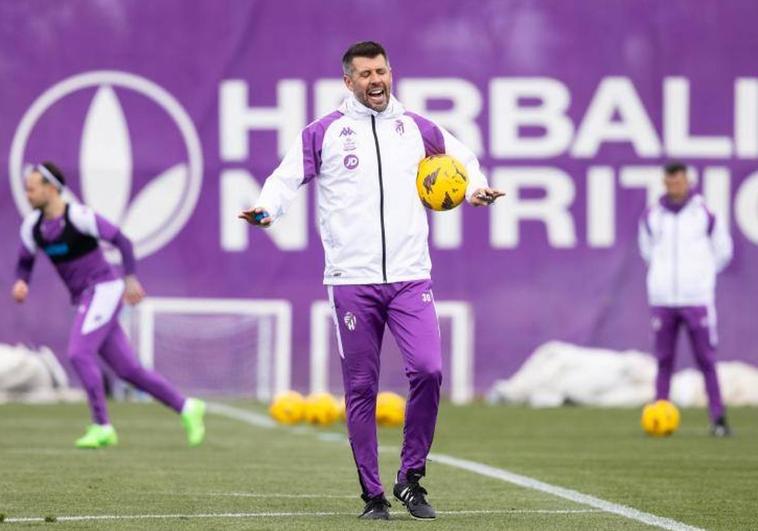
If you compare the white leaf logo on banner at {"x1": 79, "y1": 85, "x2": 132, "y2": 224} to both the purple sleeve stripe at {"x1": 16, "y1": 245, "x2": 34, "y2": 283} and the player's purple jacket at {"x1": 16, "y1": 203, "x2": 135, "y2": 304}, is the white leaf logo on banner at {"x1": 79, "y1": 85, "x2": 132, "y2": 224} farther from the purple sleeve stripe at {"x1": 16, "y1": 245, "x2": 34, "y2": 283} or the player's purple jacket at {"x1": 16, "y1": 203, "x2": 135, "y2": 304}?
the player's purple jacket at {"x1": 16, "y1": 203, "x2": 135, "y2": 304}

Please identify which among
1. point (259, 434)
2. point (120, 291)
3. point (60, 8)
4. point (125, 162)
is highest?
point (60, 8)

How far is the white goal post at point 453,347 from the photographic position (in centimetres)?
2141

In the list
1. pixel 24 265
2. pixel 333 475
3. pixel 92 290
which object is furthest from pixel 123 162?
pixel 333 475

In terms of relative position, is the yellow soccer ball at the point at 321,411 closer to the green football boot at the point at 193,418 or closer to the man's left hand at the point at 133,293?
the green football boot at the point at 193,418

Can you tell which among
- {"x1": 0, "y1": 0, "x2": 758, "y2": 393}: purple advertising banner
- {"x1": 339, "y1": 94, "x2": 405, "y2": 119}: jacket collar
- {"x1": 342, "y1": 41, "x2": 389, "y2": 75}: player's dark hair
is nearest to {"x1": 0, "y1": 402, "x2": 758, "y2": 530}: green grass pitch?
{"x1": 339, "y1": 94, "x2": 405, "y2": 119}: jacket collar

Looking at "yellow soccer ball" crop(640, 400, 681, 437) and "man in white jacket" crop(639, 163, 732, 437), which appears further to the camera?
"man in white jacket" crop(639, 163, 732, 437)

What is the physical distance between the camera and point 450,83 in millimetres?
21609

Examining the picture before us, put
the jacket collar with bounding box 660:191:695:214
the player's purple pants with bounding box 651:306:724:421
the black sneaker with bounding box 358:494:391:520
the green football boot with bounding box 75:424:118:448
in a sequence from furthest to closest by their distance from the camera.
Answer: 1. the jacket collar with bounding box 660:191:695:214
2. the player's purple pants with bounding box 651:306:724:421
3. the green football boot with bounding box 75:424:118:448
4. the black sneaker with bounding box 358:494:391:520

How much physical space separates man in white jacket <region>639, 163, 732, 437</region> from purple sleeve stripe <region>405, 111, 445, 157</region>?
308 inches

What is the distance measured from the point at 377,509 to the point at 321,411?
9193 mm

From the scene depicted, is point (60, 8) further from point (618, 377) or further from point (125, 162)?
point (618, 377)

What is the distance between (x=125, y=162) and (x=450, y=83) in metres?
3.95

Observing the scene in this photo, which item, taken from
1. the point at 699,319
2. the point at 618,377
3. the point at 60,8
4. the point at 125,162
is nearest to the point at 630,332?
the point at 618,377

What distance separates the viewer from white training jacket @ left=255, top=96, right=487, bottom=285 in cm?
884
